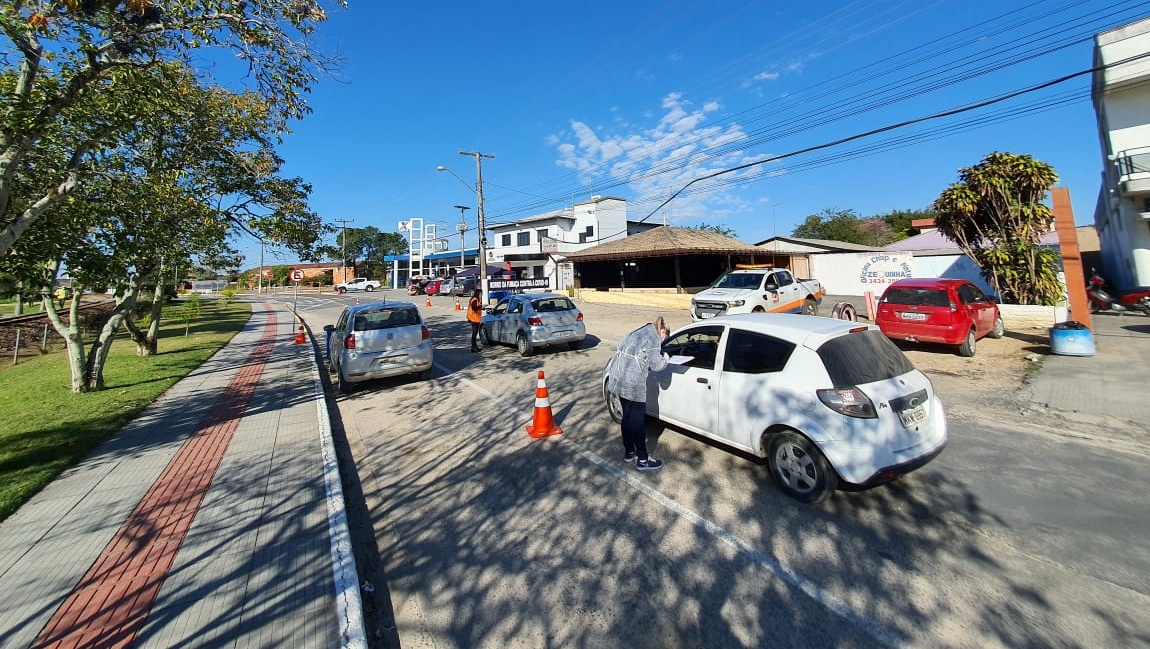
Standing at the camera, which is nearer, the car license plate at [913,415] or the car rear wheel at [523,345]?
the car license plate at [913,415]

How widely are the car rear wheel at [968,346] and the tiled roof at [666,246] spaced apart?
16696 mm

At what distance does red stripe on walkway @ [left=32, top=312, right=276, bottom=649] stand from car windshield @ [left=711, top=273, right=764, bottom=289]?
1355 cm

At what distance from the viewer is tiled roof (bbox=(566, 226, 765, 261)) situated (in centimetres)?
2680

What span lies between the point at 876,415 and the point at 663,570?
212 cm

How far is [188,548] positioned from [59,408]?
7.08m

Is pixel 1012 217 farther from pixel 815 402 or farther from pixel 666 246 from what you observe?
pixel 666 246

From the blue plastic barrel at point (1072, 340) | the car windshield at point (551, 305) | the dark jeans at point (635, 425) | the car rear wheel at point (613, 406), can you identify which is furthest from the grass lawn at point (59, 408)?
the blue plastic barrel at point (1072, 340)

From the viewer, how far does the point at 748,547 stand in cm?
347

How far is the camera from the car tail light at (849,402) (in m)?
3.70

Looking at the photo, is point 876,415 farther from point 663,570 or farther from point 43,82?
point 43,82

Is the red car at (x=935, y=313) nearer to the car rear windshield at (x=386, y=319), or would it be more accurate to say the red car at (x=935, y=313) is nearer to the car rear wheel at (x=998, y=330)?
the car rear wheel at (x=998, y=330)

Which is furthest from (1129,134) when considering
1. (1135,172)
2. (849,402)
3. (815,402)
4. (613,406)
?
(613,406)

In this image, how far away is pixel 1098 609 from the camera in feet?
9.00

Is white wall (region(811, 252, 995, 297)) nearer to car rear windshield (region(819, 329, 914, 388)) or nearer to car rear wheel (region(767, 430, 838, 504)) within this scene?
car rear windshield (region(819, 329, 914, 388))
